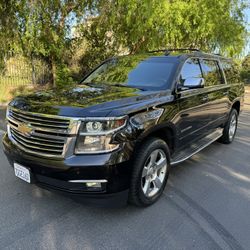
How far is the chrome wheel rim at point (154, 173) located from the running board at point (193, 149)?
298mm

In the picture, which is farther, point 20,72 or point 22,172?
point 20,72

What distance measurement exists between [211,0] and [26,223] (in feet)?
32.3

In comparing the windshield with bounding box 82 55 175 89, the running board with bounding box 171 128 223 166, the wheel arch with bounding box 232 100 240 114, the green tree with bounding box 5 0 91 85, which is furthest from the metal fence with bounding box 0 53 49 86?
the running board with bounding box 171 128 223 166

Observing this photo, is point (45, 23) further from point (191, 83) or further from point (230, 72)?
point (191, 83)

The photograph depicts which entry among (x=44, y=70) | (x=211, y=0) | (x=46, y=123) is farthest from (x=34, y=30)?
(x=46, y=123)

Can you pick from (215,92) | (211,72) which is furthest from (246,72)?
(215,92)

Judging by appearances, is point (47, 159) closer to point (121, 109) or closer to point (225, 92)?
point (121, 109)

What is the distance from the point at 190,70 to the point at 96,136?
2.21 m

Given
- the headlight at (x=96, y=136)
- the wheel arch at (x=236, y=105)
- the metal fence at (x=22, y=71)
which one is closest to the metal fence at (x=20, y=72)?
the metal fence at (x=22, y=71)

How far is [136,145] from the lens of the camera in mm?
3086

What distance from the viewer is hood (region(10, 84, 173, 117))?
2.89m

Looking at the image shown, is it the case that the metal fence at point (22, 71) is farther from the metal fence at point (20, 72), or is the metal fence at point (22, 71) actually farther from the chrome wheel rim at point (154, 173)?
the chrome wheel rim at point (154, 173)

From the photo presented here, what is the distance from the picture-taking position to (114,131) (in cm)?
284

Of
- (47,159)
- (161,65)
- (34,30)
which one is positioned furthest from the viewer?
(34,30)
